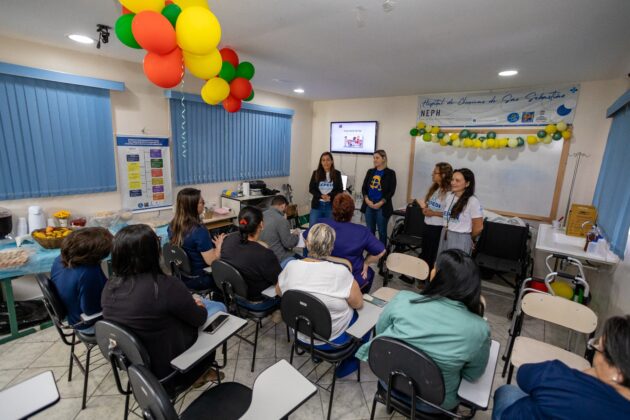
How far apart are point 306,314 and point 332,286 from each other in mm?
215

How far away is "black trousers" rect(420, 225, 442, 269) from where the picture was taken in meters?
3.51

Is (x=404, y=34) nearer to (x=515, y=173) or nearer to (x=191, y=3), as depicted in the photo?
(x=191, y=3)

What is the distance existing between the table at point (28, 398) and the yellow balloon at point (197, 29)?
1.70m

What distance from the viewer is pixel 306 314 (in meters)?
1.68

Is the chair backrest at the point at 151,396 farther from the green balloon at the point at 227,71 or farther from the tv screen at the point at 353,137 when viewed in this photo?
the tv screen at the point at 353,137

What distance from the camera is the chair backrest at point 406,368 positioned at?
1.22 meters

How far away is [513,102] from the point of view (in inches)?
156

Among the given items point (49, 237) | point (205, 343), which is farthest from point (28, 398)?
point (49, 237)

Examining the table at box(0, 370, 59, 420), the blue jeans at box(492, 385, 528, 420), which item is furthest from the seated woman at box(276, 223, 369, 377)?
the table at box(0, 370, 59, 420)

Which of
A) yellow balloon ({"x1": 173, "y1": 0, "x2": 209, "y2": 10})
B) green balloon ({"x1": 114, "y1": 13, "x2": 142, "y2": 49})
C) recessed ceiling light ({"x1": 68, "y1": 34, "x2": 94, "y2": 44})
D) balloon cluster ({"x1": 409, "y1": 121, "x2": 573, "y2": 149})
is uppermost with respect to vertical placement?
recessed ceiling light ({"x1": 68, "y1": 34, "x2": 94, "y2": 44})

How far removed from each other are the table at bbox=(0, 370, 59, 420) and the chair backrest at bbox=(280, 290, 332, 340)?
1.02 metres

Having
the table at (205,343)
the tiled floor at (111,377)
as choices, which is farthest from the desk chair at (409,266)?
the table at (205,343)

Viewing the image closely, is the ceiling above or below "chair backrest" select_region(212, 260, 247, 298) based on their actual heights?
above

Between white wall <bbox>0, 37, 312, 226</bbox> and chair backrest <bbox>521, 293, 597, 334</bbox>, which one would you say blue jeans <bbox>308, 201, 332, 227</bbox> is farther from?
chair backrest <bbox>521, 293, 597, 334</bbox>
